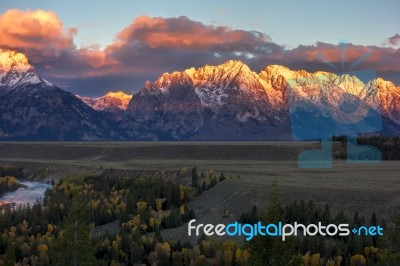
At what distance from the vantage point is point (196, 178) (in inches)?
2992

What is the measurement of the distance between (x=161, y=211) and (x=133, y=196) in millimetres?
7663

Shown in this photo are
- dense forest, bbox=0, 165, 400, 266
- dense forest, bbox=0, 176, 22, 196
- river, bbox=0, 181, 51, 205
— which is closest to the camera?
dense forest, bbox=0, 165, 400, 266

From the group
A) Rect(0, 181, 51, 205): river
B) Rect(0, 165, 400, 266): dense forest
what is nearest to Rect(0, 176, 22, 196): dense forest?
Rect(0, 181, 51, 205): river

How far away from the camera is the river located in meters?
79.3

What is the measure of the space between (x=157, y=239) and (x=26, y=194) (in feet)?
163

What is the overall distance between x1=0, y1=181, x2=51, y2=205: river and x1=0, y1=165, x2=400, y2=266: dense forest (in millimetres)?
11447

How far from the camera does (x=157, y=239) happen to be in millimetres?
43125

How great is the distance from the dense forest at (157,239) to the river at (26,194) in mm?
11447

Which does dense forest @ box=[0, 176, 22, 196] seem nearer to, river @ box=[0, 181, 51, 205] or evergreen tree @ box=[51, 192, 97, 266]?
river @ box=[0, 181, 51, 205]

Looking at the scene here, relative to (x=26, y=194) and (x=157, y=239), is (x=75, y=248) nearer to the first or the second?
(x=157, y=239)

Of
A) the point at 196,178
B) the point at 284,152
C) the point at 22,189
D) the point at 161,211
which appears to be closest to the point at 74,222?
the point at 161,211

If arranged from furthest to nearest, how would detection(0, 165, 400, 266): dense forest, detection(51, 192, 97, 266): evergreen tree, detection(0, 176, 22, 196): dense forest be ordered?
detection(0, 176, 22, 196): dense forest
detection(51, 192, 97, 266): evergreen tree
detection(0, 165, 400, 266): dense forest

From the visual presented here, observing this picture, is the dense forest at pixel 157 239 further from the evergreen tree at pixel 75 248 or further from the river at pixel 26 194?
the river at pixel 26 194

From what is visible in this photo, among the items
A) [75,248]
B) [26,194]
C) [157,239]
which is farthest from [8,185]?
[75,248]
